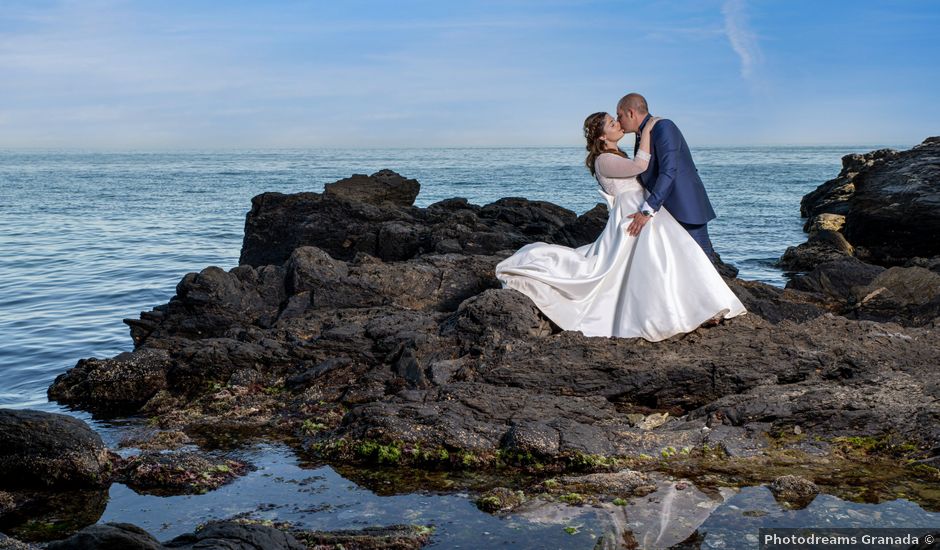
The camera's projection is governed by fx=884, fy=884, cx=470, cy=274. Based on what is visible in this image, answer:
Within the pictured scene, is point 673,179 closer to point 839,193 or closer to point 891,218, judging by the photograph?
point 891,218

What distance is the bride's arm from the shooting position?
32.1 ft

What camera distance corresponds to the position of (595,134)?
10016 millimetres

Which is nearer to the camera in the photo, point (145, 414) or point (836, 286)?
point (145, 414)

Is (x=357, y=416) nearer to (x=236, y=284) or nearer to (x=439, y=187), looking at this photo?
(x=236, y=284)

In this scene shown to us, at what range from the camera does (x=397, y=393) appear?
9.26 meters

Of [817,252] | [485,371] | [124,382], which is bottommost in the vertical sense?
[817,252]

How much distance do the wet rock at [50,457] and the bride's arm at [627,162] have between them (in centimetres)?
594

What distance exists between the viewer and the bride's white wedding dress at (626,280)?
31.4 ft

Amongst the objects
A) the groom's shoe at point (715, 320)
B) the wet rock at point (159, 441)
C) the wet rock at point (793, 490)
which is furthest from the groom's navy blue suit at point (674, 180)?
the wet rock at point (159, 441)

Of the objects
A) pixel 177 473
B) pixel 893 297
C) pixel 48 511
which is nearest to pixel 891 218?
pixel 893 297

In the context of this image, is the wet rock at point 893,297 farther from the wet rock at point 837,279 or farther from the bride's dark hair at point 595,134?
the bride's dark hair at point 595,134

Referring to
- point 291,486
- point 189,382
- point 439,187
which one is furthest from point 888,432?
point 439,187

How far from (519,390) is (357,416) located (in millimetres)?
1622

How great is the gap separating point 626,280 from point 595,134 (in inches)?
66.6
